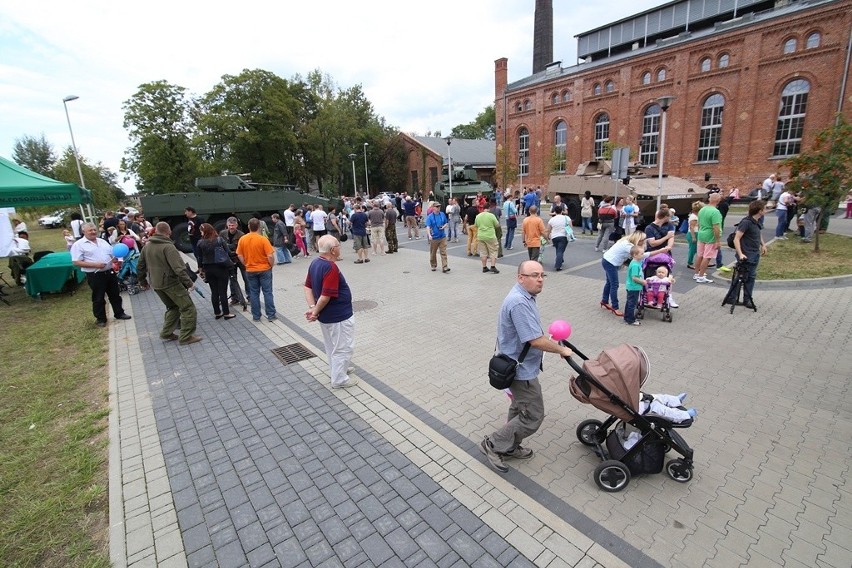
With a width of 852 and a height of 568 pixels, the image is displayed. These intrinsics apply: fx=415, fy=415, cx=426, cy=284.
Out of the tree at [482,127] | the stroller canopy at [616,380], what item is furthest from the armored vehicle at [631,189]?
the tree at [482,127]

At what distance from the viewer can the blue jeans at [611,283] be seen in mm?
7326

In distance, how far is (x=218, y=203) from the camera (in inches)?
707

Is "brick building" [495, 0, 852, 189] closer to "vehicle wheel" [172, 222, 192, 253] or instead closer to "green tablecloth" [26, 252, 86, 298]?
"vehicle wheel" [172, 222, 192, 253]

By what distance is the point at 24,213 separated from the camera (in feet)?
134

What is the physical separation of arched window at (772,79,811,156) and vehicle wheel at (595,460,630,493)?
32688 mm

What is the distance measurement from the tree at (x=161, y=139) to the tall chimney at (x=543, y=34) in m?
37.4

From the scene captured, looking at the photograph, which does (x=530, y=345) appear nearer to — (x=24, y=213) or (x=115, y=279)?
(x=115, y=279)

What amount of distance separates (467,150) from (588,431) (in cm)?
4879

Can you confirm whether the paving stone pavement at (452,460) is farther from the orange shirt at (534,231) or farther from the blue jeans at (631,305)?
the orange shirt at (534,231)

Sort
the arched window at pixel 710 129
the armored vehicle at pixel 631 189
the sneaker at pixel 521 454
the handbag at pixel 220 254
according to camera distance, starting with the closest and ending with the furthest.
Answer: the sneaker at pixel 521 454 → the handbag at pixel 220 254 → the armored vehicle at pixel 631 189 → the arched window at pixel 710 129

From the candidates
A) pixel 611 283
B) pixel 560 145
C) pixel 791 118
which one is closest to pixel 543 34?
pixel 560 145

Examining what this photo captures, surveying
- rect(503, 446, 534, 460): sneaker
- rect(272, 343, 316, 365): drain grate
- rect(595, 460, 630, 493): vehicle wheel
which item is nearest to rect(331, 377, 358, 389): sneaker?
rect(272, 343, 316, 365): drain grate

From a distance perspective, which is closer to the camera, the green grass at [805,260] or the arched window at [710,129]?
the green grass at [805,260]

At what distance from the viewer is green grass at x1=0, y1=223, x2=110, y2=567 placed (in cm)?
309
